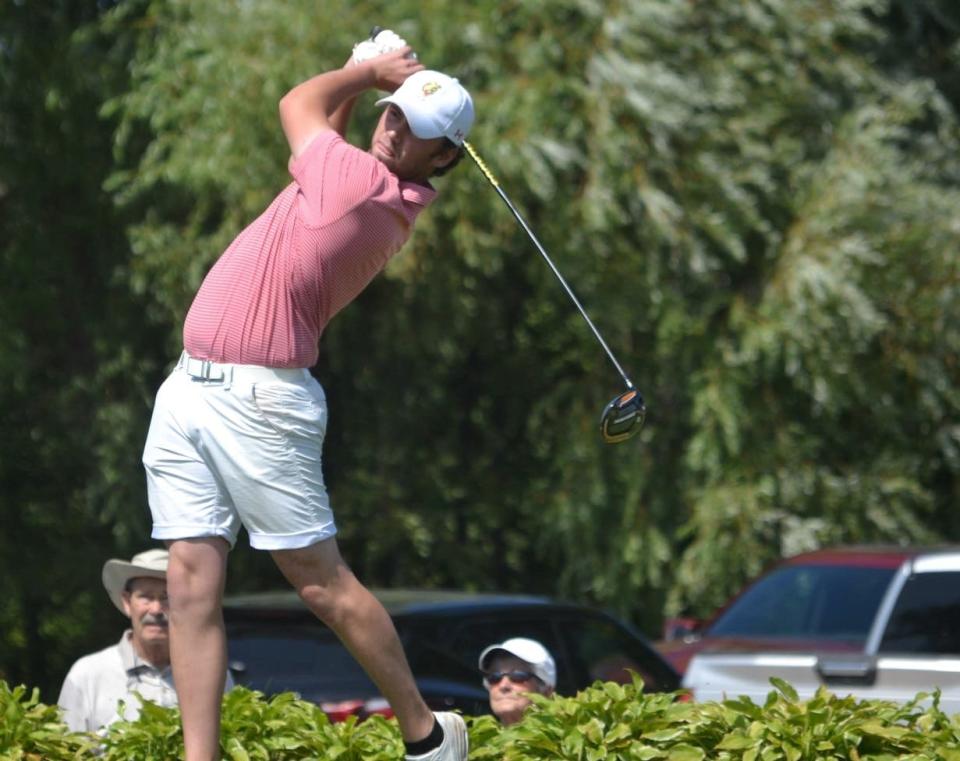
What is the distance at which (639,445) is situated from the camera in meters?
15.1

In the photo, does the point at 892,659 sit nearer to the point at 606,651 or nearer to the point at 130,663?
the point at 606,651

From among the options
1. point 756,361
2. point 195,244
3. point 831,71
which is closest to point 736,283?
point 756,361

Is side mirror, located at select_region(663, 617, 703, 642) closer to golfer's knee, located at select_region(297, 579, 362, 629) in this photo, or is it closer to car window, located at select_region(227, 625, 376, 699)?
car window, located at select_region(227, 625, 376, 699)

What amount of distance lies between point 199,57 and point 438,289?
97.5 inches

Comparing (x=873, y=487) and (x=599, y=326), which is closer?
(x=599, y=326)

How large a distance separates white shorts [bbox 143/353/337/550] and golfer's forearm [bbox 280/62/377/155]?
0.60 metres

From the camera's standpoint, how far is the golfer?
464cm

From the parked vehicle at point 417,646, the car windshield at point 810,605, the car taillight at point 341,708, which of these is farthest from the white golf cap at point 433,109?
the car windshield at point 810,605

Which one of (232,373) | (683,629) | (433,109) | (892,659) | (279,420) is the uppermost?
(433,109)

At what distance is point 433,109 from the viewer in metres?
4.73

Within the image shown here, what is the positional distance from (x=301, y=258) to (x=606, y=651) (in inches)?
225

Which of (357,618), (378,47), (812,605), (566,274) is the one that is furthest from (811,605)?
(357,618)

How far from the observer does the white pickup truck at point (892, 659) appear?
9086 millimetres

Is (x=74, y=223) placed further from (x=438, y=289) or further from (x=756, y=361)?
(x=756, y=361)
